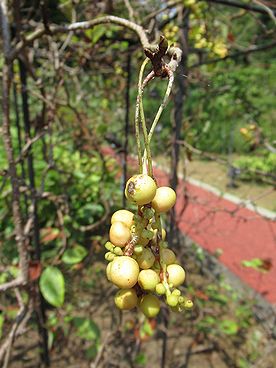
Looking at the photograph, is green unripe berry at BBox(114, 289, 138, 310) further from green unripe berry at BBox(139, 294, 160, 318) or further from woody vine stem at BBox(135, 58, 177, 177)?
woody vine stem at BBox(135, 58, 177, 177)

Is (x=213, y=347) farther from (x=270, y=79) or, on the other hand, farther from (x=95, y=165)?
(x=270, y=79)

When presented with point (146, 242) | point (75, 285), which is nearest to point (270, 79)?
point (75, 285)

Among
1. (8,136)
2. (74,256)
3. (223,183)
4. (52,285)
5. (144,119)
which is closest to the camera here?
(144,119)

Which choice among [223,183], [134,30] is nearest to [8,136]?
[134,30]

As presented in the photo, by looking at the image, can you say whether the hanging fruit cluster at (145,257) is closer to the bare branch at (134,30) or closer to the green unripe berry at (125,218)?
the green unripe berry at (125,218)

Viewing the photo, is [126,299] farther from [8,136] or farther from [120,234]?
[8,136]

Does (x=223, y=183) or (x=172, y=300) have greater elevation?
(x=172, y=300)

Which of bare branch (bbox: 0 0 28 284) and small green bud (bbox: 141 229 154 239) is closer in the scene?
small green bud (bbox: 141 229 154 239)

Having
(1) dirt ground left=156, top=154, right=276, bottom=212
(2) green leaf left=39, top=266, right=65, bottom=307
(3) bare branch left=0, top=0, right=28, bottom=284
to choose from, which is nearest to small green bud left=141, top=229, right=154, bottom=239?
(3) bare branch left=0, top=0, right=28, bottom=284
